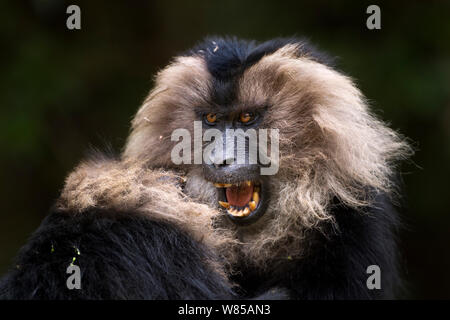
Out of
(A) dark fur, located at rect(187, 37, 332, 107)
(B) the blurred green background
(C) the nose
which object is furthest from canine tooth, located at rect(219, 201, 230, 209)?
(B) the blurred green background

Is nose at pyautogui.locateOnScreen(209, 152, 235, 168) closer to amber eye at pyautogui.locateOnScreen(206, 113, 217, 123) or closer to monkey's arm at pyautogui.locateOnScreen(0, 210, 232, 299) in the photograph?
amber eye at pyautogui.locateOnScreen(206, 113, 217, 123)

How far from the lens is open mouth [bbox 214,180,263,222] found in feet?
16.0

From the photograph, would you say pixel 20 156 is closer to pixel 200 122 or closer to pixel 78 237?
pixel 200 122

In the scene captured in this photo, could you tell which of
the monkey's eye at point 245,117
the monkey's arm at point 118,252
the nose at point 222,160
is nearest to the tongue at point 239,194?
the nose at point 222,160

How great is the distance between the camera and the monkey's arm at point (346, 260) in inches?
172

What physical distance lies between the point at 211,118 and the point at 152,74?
3.64 m

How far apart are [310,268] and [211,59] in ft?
6.34

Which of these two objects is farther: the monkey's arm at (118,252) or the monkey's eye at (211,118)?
the monkey's eye at (211,118)

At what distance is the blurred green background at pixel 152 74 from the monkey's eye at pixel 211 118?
3.13 metres

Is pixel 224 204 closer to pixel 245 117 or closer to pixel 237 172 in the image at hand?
pixel 237 172

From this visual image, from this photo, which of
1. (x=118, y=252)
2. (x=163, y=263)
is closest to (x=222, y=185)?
(x=163, y=263)

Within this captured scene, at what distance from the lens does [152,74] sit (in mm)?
8750

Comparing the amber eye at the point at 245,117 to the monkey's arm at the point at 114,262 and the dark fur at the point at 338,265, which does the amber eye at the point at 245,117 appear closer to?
the dark fur at the point at 338,265

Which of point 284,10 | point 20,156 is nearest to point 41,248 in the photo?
point 20,156
